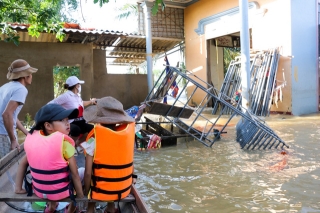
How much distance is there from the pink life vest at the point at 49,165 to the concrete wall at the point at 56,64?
8.62 m

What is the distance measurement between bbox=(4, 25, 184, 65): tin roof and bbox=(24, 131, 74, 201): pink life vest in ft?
24.6

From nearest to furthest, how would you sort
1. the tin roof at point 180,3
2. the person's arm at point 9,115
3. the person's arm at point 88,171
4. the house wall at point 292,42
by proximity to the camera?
the person's arm at point 88,171 < the person's arm at point 9,115 < the house wall at point 292,42 < the tin roof at point 180,3

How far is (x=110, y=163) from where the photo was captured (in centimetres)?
238

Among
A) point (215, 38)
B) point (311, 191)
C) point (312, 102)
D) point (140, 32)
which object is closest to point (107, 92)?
point (140, 32)

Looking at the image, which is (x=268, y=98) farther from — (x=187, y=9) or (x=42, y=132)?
(x=42, y=132)

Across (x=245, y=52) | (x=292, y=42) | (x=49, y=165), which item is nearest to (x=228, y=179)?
(x=49, y=165)

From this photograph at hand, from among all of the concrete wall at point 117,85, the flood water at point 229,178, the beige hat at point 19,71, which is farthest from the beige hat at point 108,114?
the concrete wall at point 117,85

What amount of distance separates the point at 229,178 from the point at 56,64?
27.0 ft

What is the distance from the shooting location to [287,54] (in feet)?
35.7

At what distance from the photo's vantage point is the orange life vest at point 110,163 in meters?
2.33

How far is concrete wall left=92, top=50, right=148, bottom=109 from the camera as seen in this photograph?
12.1 m

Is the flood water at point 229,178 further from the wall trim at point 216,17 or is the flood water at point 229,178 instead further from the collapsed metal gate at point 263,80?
the wall trim at point 216,17

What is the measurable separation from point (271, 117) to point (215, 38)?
570 centimetres

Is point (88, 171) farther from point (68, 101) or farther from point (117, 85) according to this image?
point (117, 85)
